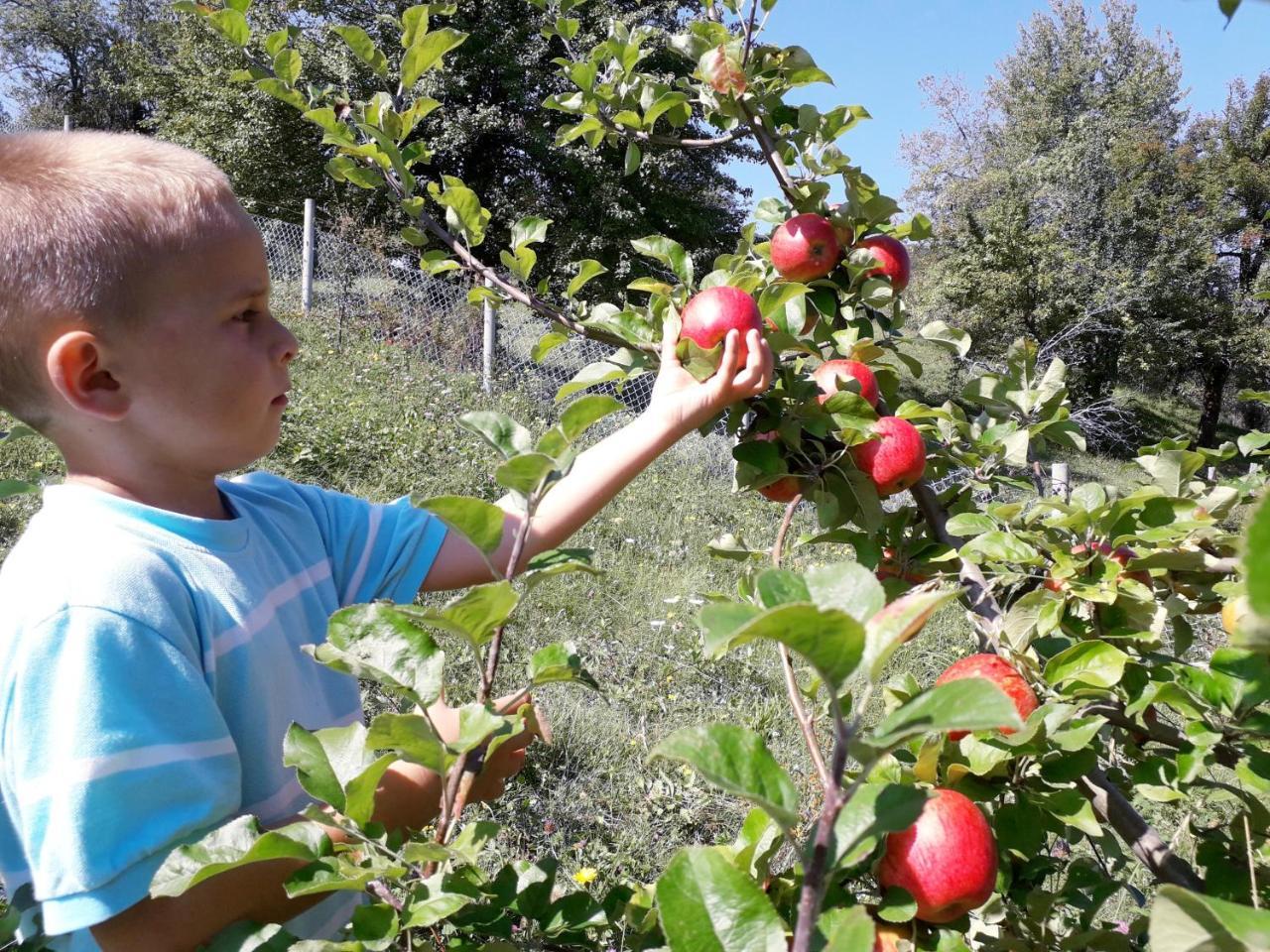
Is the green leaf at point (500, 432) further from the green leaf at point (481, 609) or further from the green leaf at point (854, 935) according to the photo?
the green leaf at point (854, 935)

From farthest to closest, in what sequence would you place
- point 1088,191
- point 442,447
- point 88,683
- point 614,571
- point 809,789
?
point 1088,191 < point 442,447 < point 614,571 < point 809,789 < point 88,683

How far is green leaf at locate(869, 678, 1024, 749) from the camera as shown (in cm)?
26

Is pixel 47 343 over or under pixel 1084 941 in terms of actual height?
over

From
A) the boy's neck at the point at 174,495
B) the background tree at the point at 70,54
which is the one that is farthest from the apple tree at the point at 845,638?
the background tree at the point at 70,54

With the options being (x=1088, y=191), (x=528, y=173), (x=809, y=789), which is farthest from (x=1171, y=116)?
(x=809, y=789)

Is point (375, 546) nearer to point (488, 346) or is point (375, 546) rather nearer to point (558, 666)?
point (558, 666)

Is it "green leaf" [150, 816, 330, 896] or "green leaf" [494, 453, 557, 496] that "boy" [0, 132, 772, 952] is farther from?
"green leaf" [494, 453, 557, 496]

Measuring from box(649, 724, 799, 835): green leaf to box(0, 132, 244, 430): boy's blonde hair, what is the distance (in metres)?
0.53

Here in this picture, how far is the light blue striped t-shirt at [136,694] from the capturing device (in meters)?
0.50

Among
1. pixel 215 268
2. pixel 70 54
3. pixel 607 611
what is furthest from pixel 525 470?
pixel 70 54

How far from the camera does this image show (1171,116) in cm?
1408

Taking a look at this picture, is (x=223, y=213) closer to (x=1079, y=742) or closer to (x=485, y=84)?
(x=1079, y=742)

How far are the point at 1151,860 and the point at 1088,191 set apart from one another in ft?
44.1

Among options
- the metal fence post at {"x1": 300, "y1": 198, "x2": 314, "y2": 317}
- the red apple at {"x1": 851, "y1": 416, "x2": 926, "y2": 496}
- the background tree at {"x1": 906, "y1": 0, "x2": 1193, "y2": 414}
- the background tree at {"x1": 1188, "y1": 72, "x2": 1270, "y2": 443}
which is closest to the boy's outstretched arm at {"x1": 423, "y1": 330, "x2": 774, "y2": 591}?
the red apple at {"x1": 851, "y1": 416, "x2": 926, "y2": 496}
